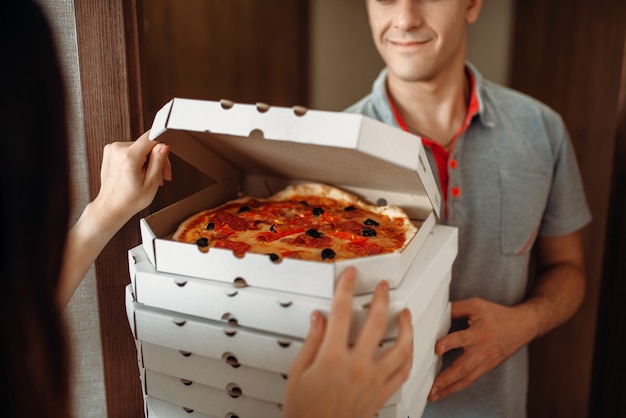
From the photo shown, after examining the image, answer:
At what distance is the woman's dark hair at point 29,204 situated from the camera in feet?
2.02

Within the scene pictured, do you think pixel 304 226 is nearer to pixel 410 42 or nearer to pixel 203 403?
pixel 203 403

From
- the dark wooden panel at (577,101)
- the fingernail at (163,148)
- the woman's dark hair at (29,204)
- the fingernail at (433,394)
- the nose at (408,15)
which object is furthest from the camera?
the dark wooden panel at (577,101)

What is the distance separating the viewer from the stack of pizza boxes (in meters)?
0.70

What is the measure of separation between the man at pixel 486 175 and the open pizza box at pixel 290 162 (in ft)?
1.55

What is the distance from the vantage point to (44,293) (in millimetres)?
648

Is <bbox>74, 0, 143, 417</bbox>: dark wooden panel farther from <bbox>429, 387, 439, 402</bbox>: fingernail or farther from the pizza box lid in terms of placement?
<bbox>429, 387, 439, 402</bbox>: fingernail

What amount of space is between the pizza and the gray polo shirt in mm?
463

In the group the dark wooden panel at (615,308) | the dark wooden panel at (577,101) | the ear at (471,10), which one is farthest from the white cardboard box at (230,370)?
the dark wooden panel at (577,101)

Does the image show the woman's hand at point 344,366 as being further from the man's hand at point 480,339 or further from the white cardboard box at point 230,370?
the man's hand at point 480,339

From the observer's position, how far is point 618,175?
1619 millimetres

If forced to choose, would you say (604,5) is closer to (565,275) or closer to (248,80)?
(565,275)

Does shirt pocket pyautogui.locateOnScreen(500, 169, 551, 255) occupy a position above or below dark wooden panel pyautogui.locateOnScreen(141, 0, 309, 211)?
below

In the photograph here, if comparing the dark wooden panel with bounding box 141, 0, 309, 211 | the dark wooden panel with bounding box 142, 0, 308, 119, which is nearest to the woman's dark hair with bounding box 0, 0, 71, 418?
the dark wooden panel with bounding box 141, 0, 309, 211

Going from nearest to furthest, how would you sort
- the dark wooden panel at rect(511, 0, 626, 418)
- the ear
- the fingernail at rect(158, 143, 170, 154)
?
1. the fingernail at rect(158, 143, 170, 154)
2. the ear
3. the dark wooden panel at rect(511, 0, 626, 418)
